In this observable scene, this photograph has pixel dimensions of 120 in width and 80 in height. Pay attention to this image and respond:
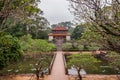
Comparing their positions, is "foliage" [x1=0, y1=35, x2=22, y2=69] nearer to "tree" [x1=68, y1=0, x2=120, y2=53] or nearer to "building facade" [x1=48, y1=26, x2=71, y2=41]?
"tree" [x1=68, y1=0, x2=120, y2=53]

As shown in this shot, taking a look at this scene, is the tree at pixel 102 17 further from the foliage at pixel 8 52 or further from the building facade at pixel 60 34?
the building facade at pixel 60 34

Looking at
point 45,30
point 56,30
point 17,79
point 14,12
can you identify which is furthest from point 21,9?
point 56,30

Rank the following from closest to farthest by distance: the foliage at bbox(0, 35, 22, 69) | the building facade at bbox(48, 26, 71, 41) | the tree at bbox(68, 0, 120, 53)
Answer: the tree at bbox(68, 0, 120, 53), the foliage at bbox(0, 35, 22, 69), the building facade at bbox(48, 26, 71, 41)

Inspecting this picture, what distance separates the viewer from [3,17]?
6195 millimetres

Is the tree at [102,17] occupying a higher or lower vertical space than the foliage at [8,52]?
higher

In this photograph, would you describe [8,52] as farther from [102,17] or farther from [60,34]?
[60,34]

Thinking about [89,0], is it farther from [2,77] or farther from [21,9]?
[2,77]

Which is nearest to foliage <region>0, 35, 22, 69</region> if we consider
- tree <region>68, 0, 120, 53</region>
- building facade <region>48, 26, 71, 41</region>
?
tree <region>68, 0, 120, 53</region>

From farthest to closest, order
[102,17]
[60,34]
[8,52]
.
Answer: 1. [60,34]
2. [8,52]
3. [102,17]

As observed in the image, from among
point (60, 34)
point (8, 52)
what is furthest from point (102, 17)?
point (60, 34)

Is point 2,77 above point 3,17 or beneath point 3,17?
beneath

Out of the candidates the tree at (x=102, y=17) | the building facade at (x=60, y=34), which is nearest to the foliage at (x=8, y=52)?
the tree at (x=102, y=17)

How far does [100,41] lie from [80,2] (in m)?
0.97

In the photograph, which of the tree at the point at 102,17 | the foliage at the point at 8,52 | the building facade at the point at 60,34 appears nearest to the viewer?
the tree at the point at 102,17
